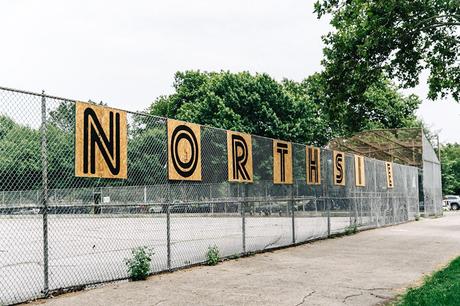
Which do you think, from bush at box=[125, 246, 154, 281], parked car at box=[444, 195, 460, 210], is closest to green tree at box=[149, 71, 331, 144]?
parked car at box=[444, 195, 460, 210]

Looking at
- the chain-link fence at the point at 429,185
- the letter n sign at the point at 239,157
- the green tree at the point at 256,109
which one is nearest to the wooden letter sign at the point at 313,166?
the letter n sign at the point at 239,157

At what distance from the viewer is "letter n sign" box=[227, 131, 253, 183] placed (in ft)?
37.7

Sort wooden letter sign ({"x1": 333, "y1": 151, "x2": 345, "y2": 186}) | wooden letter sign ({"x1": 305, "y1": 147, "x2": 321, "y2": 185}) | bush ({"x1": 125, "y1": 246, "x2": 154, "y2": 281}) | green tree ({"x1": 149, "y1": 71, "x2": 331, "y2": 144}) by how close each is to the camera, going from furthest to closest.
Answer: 1. green tree ({"x1": 149, "y1": 71, "x2": 331, "y2": 144})
2. wooden letter sign ({"x1": 333, "y1": 151, "x2": 345, "y2": 186})
3. wooden letter sign ({"x1": 305, "y1": 147, "x2": 321, "y2": 185})
4. bush ({"x1": 125, "y1": 246, "x2": 154, "y2": 281})

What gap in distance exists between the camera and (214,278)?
871cm

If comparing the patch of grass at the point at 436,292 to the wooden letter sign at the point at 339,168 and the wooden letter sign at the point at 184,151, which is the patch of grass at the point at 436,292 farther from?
the wooden letter sign at the point at 339,168

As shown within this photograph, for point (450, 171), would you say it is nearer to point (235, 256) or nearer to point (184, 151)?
point (235, 256)

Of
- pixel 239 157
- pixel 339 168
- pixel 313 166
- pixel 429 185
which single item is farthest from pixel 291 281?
pixel 429 185

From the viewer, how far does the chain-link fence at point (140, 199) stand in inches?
281

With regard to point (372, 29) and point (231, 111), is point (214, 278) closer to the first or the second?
point (372, 29)

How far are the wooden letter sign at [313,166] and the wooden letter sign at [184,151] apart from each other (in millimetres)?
5791

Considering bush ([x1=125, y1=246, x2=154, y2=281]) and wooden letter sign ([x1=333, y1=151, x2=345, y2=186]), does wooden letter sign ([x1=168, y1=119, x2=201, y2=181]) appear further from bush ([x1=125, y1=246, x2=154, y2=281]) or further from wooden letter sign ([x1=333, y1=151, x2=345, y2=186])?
wooden letter sign ([x1=333, y1=151, x2=345, y2=186])

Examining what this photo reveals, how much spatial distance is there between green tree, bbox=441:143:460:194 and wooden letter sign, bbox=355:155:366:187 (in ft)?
153

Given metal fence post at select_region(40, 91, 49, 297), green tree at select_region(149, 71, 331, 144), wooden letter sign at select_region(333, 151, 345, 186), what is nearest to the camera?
metal fence post at select_region(40, 91, 49, 297)

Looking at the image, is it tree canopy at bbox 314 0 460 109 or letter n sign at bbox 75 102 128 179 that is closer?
letter n sign at bbox 75 102 128 179
